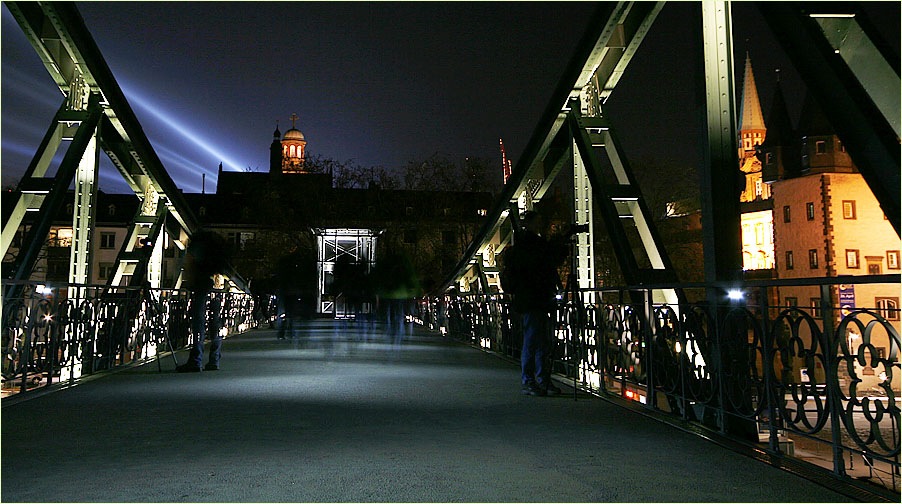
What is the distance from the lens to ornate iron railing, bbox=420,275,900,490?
3930 mm

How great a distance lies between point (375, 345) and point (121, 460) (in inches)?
452

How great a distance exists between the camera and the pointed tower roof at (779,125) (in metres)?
78.5

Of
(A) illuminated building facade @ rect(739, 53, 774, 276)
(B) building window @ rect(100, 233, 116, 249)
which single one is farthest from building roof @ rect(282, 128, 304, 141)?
(A) illuminated building facade @ rect(739, 53, 774, 276)

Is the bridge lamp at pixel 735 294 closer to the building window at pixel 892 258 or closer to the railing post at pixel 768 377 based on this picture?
the railing post at pixel 768 377

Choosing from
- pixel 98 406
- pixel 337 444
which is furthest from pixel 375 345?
pixel 337 444

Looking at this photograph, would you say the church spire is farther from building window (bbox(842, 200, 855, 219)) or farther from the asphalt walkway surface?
the asphalt walkway surface

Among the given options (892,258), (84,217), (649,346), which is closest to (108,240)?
(892,258)

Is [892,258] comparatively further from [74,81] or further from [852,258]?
[74,81]

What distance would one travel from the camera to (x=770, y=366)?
15.6ft

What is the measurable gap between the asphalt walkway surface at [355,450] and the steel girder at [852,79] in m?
1.55

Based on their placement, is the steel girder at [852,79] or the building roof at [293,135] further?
the building roof at [293,135]

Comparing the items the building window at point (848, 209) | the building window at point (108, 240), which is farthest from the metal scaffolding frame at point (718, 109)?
the building window at point (108, 240)

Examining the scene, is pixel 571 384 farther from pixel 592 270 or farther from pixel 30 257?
pixel 30 257

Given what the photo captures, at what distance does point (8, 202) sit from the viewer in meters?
8.37
